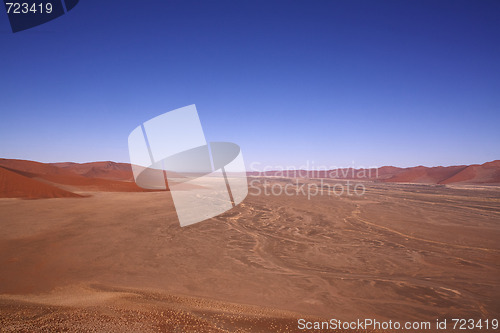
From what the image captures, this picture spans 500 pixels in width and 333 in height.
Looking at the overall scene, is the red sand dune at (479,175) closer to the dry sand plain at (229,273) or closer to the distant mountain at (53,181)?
the dry sand plain at (229,273)

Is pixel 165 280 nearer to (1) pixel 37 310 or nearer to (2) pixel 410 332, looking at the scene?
(1) pixel 37 310

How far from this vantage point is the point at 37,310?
3473mm

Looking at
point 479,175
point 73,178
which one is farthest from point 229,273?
point 479,175

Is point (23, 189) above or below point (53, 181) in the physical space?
below

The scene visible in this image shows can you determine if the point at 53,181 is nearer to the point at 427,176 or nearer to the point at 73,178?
the point at 73,178

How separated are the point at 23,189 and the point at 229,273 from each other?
18.4 m

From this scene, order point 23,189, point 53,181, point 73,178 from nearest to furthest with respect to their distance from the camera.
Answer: point 23,189 < point 53,181 < point 73,178

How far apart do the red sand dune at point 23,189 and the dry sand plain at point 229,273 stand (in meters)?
5.67

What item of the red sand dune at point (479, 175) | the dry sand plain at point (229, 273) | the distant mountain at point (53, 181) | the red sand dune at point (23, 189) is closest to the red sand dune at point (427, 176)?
the red sand dune at point (479, 175)

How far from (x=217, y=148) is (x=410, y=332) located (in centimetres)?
1981

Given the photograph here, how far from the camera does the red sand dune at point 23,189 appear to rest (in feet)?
50.4

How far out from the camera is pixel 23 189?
53.1ft

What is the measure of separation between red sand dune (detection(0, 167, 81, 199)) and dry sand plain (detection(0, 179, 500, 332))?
18.6 feet

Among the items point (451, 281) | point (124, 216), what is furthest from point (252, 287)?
point (124, 216)
